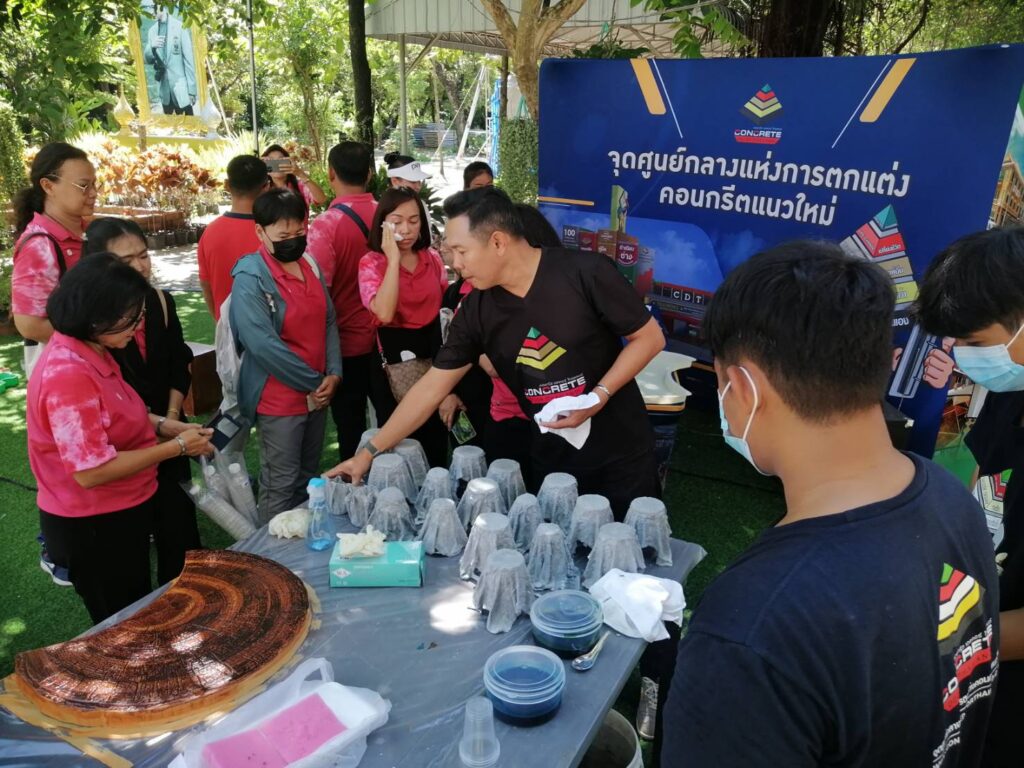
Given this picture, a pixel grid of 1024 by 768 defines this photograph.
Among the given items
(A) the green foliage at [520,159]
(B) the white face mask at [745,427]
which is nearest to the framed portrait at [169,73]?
(A) the green foliage at [520,159]

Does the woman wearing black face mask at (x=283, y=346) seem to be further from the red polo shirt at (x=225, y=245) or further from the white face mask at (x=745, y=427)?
the white face mask at (x=745, y=427)

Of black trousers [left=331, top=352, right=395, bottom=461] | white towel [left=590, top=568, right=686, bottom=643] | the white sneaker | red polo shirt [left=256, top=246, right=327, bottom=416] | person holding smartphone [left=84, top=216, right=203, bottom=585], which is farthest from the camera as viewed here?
black trousers [left=331, top=352, right=395, bottom=461]

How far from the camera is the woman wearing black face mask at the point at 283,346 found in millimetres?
2842

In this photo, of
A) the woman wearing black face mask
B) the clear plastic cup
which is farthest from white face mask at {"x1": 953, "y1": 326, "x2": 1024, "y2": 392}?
the woman wearing black face mask

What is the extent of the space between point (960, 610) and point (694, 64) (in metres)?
3.74

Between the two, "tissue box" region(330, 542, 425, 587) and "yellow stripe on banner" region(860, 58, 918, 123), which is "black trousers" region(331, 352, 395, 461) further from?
"yellow stripe on banner" region(860, 58, 918, 123)

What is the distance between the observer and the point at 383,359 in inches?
137

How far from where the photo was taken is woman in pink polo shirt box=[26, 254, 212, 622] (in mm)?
2020

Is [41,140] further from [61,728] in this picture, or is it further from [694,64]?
[61,728]

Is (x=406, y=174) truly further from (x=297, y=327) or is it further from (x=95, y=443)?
(x=95, y=443)

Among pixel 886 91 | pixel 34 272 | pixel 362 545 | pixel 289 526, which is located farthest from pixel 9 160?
pixel 886 91

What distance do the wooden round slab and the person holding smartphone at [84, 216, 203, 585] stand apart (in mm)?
962

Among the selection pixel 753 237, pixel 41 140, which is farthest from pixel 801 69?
pixel 41 140

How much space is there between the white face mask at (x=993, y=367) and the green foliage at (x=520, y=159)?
601 centimetres
